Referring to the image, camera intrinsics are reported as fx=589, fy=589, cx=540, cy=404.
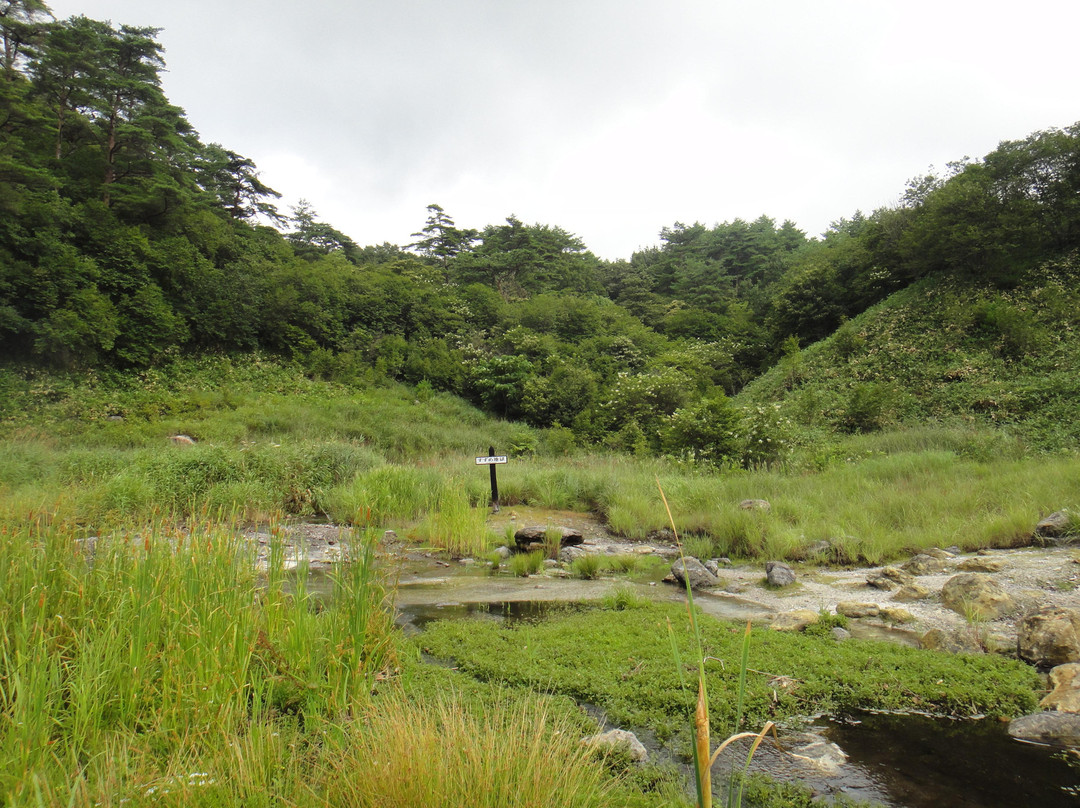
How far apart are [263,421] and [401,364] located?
33.0ft

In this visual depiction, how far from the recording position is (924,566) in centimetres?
639

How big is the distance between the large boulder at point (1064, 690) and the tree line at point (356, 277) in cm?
1217

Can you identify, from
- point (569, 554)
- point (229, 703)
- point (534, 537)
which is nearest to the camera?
point (229, 703)

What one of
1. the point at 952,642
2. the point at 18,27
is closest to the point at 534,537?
the point at 952,642

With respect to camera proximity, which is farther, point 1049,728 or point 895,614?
point 895,614

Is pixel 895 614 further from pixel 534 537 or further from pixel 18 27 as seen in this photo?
pixel 18 27

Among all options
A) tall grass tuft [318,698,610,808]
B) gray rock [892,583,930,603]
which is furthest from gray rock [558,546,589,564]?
tall grass tuft [318,698,610,808]

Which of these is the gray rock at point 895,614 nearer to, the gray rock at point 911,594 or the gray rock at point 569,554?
the gray rock at point 911,594

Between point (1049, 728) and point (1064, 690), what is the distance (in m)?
0.43

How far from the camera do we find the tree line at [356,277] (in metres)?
20.6

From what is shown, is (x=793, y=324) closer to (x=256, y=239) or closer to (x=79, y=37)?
(x=256, y=239)

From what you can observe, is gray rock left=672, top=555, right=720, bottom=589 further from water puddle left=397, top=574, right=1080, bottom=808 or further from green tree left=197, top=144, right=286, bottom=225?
green tree left=197, top=144, right=286, bottom=225

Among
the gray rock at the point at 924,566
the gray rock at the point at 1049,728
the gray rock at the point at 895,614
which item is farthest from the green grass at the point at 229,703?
the gray rock at the point at 924,566

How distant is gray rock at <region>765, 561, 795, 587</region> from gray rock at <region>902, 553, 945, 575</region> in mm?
1296
